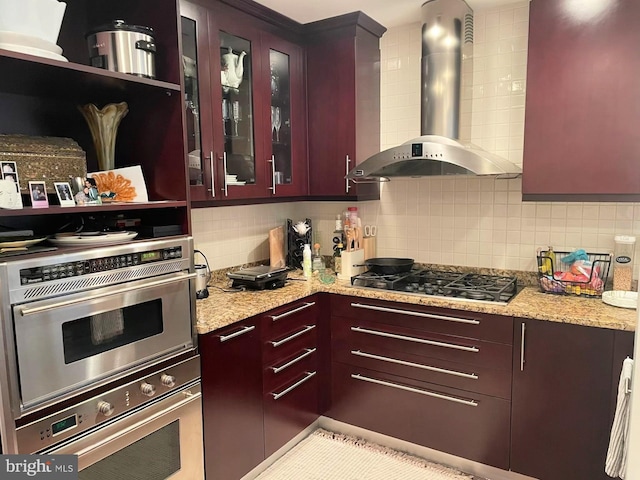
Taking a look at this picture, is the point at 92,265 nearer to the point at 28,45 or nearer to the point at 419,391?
the point at 28,45

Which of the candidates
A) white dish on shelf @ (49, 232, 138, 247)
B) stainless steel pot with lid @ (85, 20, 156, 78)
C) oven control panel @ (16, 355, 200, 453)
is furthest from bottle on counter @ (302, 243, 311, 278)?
stainless steel pot with lid @ (85, 20, 156, 78)

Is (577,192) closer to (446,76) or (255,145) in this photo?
(446,76)

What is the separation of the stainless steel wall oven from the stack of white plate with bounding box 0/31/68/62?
0.60 metres

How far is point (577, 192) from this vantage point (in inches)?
84.7

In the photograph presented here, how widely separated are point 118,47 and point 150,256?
0.75 meters

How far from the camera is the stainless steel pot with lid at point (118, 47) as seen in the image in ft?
5.40

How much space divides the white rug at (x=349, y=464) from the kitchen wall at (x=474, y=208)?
113 cm

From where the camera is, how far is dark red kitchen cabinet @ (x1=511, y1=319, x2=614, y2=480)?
6.38 ft

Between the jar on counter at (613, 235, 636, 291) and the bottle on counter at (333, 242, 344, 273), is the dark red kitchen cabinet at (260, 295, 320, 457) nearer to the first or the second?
the bottle on counter at (333, 242, 344, 273)

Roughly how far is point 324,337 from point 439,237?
0.94 metres

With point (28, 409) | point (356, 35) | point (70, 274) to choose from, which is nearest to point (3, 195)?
point (70, 274)

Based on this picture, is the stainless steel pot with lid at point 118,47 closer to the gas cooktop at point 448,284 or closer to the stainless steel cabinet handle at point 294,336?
the stainless steel cabinet handle at point 294,336

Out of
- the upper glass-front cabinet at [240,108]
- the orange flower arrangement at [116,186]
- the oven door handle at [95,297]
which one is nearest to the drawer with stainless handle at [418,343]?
the upper glass-front cabinet at [240,108]

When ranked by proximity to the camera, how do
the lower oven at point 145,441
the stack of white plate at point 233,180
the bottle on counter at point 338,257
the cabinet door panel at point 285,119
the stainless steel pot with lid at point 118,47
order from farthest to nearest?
the bottle on counter at point 338,257 → the cabinet door panel at point 285,119 → the stack of white plate at point 233,180 → the stainless steel pot with lid at point 118,47 → the lower oven at point 145,441
